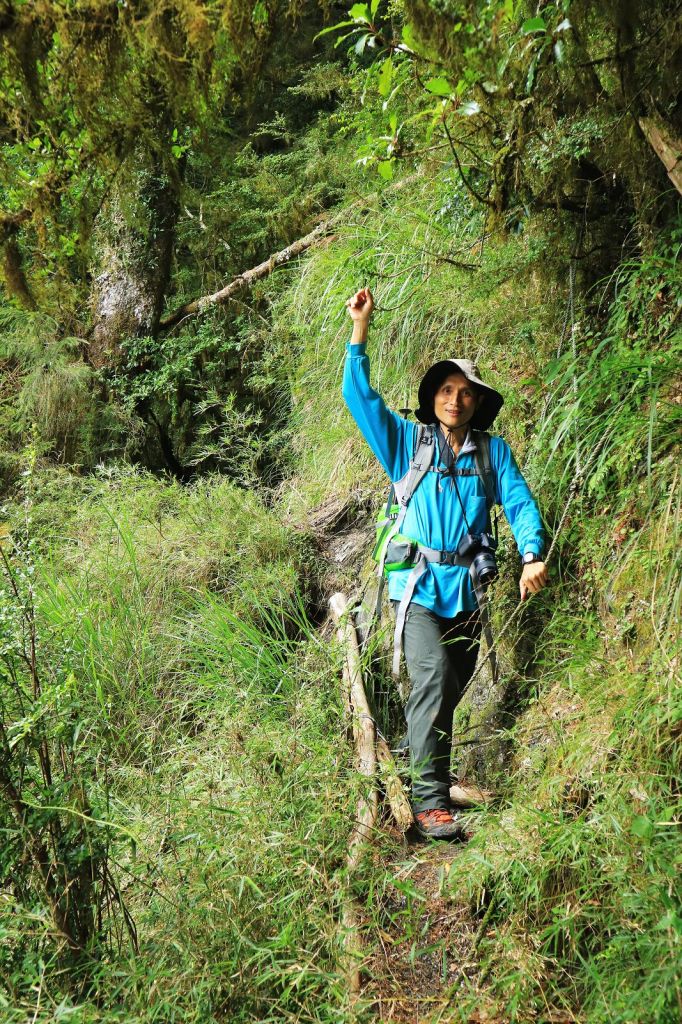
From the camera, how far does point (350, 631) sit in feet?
17.3

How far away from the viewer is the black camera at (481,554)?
Answer: 425 cm

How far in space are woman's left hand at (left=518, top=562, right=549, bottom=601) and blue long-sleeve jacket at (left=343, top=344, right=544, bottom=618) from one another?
103mm

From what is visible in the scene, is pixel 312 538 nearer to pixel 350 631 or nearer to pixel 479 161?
pixel 350 631

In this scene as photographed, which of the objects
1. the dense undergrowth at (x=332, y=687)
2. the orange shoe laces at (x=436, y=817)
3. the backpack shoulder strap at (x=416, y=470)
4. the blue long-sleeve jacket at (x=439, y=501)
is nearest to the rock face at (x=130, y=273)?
the dense undergrowth at (x=332, y=687)

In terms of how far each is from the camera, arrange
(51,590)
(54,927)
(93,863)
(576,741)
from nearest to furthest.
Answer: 1. (54,927)
2. (93,863)
3. (576,741)
4. (51,590)

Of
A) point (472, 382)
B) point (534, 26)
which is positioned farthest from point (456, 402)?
point (534, 26)

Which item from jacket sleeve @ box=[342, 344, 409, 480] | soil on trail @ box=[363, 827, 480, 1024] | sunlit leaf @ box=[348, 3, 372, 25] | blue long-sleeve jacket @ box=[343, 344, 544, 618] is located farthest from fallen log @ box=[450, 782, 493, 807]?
sunlit leaf @ box=[348, 3, 372, 25]

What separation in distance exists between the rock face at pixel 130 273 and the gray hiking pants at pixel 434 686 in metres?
6.72

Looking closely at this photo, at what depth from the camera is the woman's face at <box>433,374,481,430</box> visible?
457 centimetres

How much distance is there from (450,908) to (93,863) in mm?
1372

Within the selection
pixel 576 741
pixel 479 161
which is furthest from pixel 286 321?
pixel 576 741

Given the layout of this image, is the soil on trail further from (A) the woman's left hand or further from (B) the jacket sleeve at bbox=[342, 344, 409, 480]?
(B) the jacket sleeve at bbox=[342, 344, 409, 480]

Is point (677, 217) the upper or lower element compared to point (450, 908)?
upper

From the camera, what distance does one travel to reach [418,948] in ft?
10.6
